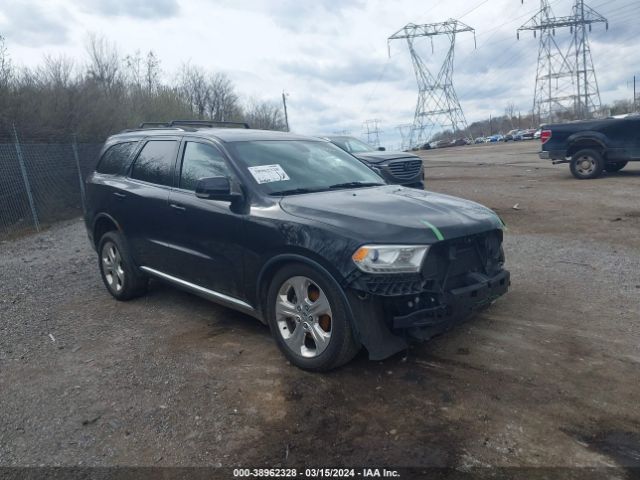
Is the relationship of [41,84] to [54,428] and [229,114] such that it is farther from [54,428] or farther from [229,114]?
[229,114]

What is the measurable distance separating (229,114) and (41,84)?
33817 millimetres

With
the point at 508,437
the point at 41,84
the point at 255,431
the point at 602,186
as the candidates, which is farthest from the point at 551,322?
the point at 41,84

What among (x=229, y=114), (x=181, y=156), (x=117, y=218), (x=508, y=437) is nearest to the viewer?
(x=508, y=437)

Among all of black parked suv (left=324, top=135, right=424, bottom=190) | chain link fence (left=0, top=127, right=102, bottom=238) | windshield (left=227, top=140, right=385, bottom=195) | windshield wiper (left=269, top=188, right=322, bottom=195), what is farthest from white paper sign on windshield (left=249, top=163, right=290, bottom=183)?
black parked suv (left=324, top=135, right=424, bottom=190)

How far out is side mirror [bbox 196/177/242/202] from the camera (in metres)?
4.07

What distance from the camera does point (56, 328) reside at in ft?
16.6

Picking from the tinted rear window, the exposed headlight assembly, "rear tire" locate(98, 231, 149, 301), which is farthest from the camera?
the tinted rear window

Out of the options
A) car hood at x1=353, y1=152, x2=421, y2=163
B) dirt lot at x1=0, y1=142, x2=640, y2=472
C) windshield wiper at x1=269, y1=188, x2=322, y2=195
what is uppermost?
car hood at x1=353, y1=152, x2=421, y2=163

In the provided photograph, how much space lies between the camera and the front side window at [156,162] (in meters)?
5.04

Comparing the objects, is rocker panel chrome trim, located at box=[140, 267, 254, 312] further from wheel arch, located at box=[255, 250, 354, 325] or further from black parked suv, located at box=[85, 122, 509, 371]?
wheel arch, located at box=[255, 250, 354, 325]

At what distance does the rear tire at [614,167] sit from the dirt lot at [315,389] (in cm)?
996

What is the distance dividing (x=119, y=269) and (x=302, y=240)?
2.93 meters

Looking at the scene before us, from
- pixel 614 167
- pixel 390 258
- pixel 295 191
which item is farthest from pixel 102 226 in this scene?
pixel 614 167

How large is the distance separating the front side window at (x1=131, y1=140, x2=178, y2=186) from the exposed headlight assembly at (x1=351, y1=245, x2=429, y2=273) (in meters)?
2.40
